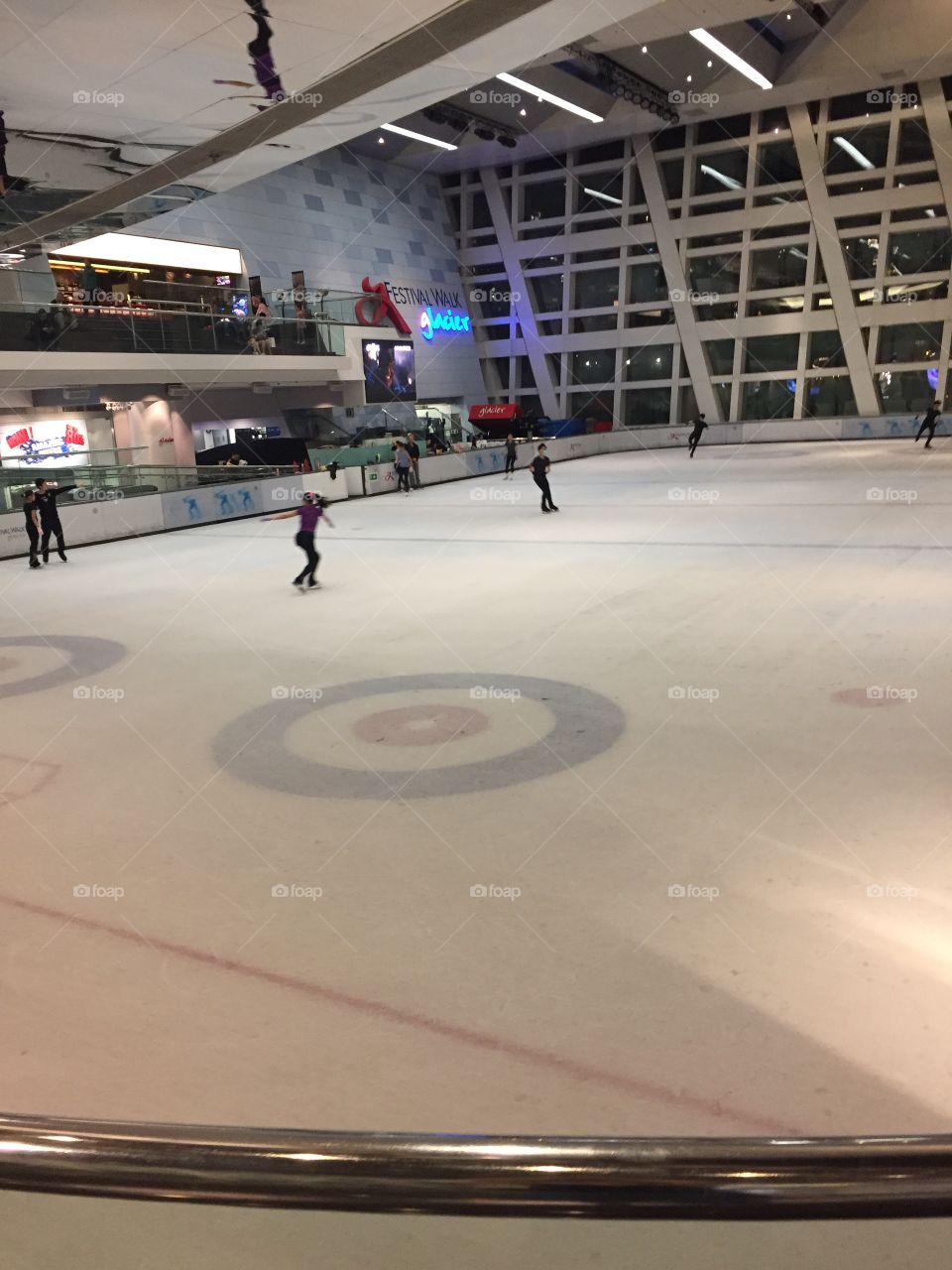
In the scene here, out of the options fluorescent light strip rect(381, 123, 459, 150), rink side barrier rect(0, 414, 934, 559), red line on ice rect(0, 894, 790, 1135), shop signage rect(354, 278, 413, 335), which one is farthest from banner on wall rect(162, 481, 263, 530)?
fluorescent light strip rect(381, 123, 459, 150)

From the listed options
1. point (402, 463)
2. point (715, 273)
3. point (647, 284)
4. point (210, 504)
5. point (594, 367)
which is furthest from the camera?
point (594, 367)

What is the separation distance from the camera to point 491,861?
5250mm

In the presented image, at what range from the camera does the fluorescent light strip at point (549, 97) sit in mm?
30172

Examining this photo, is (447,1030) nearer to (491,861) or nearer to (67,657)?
(491,861)

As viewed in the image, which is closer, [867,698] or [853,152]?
[867,698]

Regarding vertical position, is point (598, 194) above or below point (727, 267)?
above

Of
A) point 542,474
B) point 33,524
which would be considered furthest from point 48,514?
point 542,474

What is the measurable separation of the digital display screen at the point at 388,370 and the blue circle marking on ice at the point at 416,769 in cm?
2671

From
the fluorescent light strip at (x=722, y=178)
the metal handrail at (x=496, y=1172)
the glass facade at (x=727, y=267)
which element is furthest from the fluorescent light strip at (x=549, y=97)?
the metal handrail at (x=496, y=1172)

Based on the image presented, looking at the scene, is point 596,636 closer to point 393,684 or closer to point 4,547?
point 393,684

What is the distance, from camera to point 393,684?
8.65m

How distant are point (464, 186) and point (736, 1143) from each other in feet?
161

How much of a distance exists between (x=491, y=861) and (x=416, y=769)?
5.17 ft

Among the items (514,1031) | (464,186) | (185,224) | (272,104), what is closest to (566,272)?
(464,186)
